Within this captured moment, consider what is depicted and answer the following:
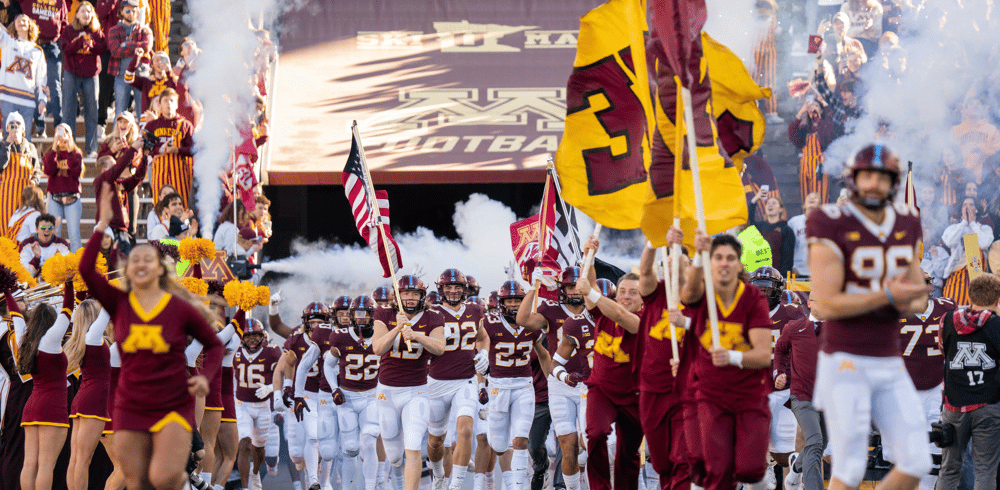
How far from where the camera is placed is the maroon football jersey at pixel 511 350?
12.2m

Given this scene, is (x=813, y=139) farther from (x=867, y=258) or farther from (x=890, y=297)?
(x=890, y=297)

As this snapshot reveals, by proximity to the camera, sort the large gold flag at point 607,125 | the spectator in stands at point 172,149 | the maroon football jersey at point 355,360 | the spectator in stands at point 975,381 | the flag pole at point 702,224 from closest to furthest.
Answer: the flag pole at point 702,224 → the large gold flag at point 607,125 → the spectator in stands at point 975,381 → the maroon football jersey at point 355,360 → the spectator in stands at point 172,149

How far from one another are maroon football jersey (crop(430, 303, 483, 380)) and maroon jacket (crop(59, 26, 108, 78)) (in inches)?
295

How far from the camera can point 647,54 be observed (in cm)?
823

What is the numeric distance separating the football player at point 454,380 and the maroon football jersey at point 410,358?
204 mm

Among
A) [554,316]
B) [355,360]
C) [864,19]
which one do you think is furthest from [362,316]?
[864,19]

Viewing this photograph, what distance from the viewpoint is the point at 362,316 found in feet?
42.9

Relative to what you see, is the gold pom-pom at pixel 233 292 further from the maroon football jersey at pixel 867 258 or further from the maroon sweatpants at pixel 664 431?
the maroon football jersey at pixel 867 258

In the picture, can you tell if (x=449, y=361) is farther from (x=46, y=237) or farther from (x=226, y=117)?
(x=226, y=117)

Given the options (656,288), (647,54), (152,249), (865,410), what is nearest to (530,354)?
(656,288)

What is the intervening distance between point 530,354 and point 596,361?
310cm

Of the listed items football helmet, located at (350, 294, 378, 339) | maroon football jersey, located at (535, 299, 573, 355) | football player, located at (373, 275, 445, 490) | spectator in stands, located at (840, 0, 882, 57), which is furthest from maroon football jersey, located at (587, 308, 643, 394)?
spectator in stands, located at (840, 0, 882, 57)

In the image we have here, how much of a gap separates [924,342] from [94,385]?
7.73 metres

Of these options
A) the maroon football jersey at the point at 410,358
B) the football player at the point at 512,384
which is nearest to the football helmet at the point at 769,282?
the football player at the point at 512,384
